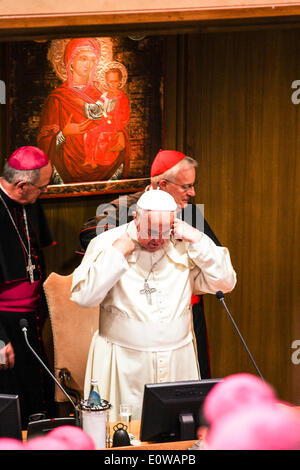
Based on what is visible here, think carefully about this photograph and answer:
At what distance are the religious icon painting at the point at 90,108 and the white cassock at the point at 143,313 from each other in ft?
6.69

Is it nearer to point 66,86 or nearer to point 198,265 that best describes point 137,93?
point 66,86

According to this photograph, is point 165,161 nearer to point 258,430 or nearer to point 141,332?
point 141,332

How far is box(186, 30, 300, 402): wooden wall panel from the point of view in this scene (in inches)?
211

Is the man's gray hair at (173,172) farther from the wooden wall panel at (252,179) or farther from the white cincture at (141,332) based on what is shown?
the wooden wall panel at (252,179)

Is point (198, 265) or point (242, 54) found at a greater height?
point (242, 54)

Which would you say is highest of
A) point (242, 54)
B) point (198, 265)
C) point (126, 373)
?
point (242, 54)

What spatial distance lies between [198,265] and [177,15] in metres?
1.13

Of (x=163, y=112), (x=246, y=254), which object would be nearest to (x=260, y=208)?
(x=246, y=254)

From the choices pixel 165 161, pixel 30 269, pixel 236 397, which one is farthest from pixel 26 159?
pixel 236 397

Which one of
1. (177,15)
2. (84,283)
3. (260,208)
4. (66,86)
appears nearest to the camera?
(177,15)

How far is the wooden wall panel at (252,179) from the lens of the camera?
5348 mm

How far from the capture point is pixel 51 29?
2.89m

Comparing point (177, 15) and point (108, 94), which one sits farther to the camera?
point (108, 94)

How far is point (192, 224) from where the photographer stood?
13.9 ft
